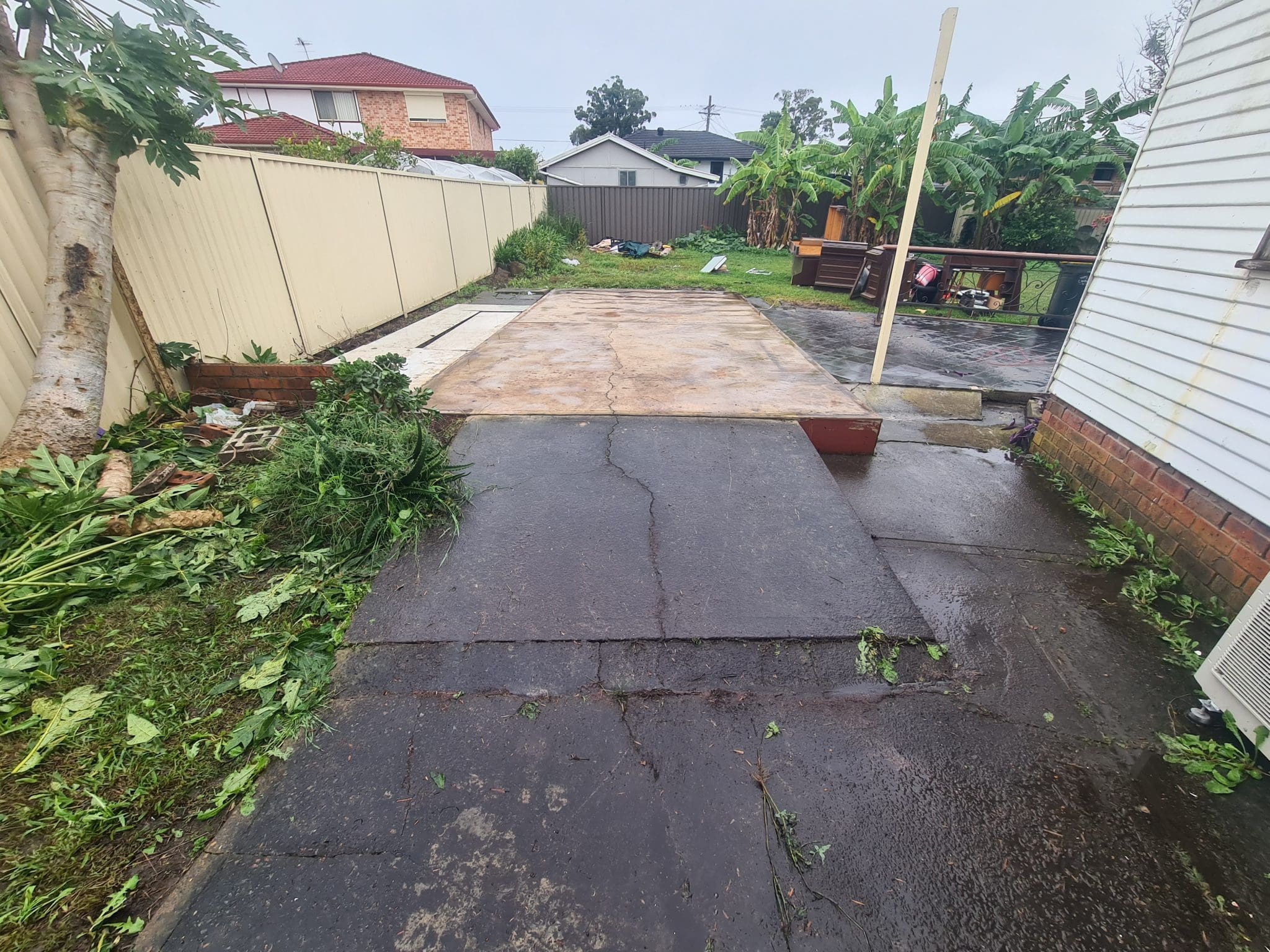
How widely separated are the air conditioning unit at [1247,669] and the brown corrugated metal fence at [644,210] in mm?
16318

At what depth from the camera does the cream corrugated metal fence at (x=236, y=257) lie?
9.04ft

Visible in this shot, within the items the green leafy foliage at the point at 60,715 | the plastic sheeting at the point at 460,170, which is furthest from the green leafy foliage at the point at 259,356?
the plastic sheeting at the point at 460,170

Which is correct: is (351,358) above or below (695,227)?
below

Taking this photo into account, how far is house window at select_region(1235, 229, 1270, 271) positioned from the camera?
2326 millimetres

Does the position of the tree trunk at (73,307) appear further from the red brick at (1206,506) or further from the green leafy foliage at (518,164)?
the green leafy foliage at (518,164)

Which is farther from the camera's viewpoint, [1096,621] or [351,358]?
[351,358]

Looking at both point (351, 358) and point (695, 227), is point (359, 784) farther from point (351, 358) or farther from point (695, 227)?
point (695, 227)

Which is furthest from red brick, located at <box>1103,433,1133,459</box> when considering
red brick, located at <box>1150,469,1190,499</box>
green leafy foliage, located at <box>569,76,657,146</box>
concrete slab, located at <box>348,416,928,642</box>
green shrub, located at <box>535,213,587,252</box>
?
green leafy foliage, located at <box>569,76,657,146</box>

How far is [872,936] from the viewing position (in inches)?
52.1

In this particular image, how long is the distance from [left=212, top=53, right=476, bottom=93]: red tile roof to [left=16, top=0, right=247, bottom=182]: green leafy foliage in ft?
84.6

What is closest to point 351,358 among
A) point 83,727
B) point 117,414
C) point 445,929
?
point 117,414

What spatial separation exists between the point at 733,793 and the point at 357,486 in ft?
7.34

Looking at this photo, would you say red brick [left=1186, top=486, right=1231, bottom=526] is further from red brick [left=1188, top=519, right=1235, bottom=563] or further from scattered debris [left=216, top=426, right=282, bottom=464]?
scattered debris [left=216, top=426, right=282, bottom=464]

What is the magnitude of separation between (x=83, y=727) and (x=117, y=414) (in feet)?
8.03
